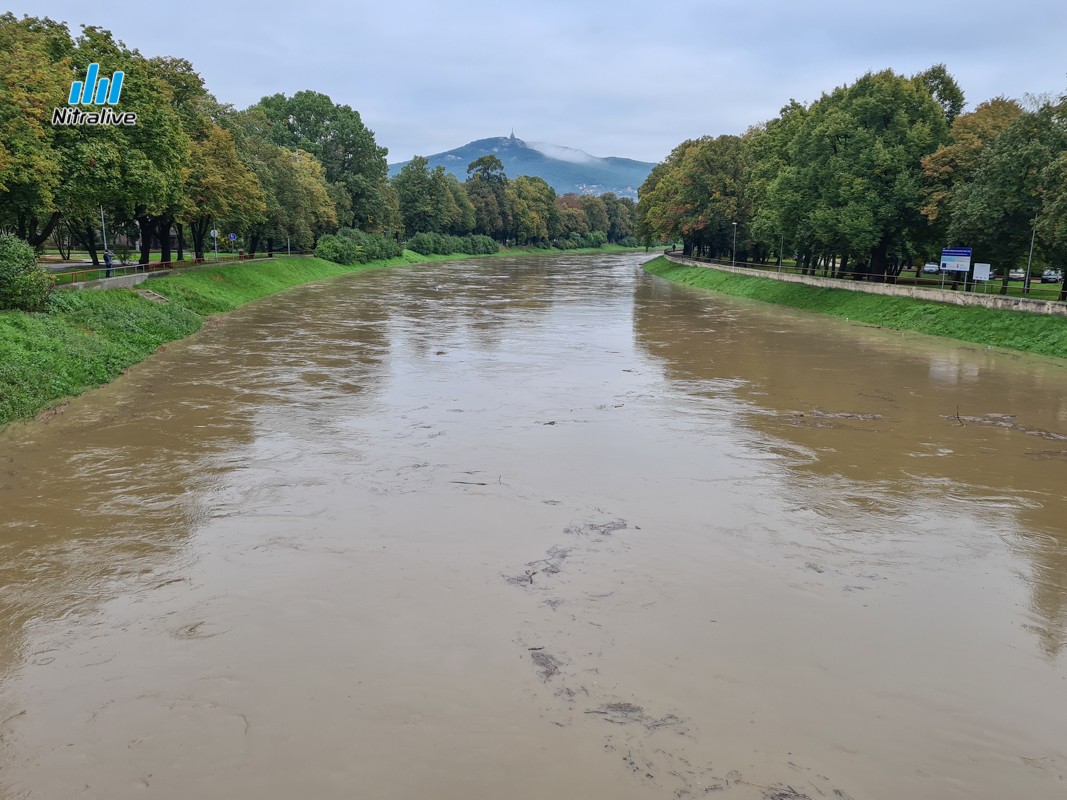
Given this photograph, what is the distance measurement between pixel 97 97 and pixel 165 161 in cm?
429

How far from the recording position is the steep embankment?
784 inches

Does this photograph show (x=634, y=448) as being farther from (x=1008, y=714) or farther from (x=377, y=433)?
(x=1008, y=714)

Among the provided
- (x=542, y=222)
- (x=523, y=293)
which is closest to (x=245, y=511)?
(x=523, y=293)

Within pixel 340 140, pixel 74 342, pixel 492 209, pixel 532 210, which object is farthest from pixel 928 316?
pixel 532 210

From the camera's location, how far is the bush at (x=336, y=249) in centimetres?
8131

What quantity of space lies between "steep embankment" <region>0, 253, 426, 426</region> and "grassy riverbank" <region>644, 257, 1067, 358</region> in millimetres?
35622

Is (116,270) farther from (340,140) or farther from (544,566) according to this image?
(340,140)

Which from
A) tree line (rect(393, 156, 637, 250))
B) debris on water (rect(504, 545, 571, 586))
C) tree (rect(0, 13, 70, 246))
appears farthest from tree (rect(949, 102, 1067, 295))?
tree line (rect(393, 156, 637, 250))

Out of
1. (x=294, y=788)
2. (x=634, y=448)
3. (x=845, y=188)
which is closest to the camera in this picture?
(x=294, y=788)

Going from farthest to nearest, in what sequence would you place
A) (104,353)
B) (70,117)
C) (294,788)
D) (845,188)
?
1. (845,188)
2. (70,117)
3. (104,353)
4. (294,788)

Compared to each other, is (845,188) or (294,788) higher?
(845,188)

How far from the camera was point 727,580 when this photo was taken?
421 inches

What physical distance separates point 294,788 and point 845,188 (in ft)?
160

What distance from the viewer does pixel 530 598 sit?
33.1 feet
